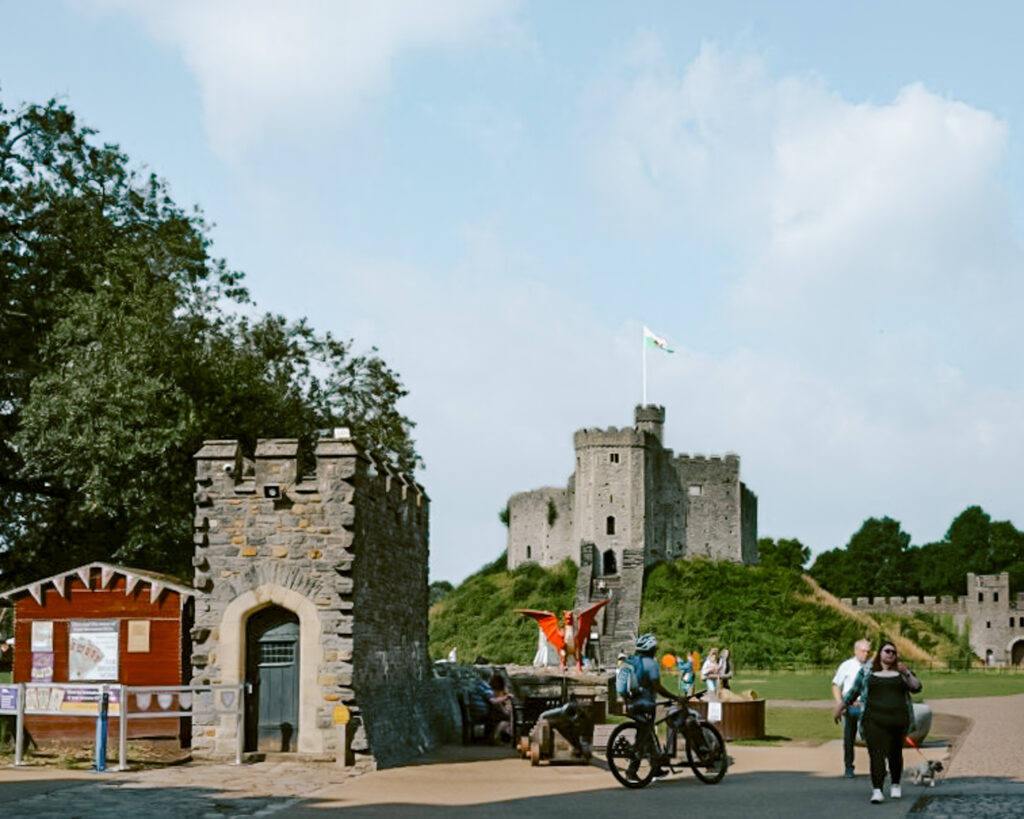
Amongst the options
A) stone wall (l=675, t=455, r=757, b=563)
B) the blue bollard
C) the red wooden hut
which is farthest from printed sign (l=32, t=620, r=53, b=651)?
stone wall (l=675, t=455, r=757, b=563)

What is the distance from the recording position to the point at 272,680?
60.5 ft

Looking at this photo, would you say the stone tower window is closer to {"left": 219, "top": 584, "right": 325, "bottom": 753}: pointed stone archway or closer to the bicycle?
{"left": 219, "top": 584, "right": 325, "bottom": 753}: pointed stone archway

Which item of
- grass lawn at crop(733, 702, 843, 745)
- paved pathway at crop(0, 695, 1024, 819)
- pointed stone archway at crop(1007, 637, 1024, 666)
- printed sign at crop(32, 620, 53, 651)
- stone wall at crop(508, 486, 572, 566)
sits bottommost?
pointed stone archway at crop(1007, 637, 1024, 666)

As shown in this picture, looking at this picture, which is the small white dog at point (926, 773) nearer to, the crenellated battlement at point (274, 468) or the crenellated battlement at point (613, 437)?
the crenellated battlement at point (274, 468)

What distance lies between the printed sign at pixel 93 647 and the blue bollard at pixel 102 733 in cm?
226

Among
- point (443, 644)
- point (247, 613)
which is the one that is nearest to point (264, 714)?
point (247, 613)

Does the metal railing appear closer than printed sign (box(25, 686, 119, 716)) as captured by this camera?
Yes

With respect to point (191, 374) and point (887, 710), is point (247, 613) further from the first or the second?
point (191, 374)

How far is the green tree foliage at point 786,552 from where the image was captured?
108 metres

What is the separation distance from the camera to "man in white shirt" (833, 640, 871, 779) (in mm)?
16156

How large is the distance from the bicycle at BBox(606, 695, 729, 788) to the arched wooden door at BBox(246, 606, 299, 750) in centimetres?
465

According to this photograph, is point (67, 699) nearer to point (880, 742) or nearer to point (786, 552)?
point (880, 742)

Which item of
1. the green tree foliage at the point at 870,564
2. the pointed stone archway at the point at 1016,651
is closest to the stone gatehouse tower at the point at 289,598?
the pointed stone archway at the point at 1016,651

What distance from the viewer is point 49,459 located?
27.8 m
